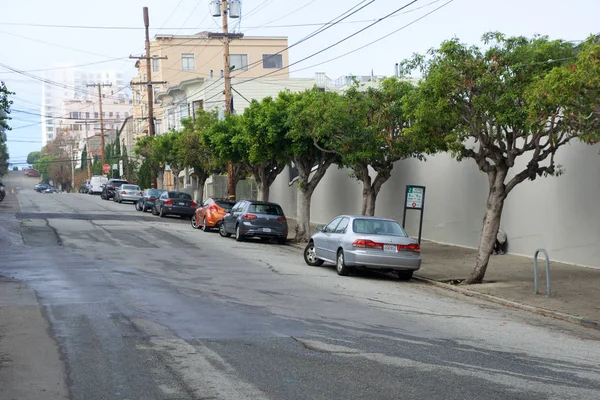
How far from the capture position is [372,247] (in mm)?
18469

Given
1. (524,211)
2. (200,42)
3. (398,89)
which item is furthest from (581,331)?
Answer: (200,42)

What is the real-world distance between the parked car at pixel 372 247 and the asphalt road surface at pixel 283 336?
1.44 feet

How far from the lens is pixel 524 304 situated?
15.3 meters

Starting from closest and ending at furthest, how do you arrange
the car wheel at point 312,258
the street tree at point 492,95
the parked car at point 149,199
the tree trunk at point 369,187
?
the street tree at point 492,95 < the car wheel at point 312,258 < the tree trunk at point 369,187 < the parked car at point 149,199

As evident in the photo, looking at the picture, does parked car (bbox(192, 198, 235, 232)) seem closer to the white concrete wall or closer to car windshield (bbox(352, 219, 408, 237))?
the white concrete wall

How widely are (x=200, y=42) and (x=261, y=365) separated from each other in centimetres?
7541

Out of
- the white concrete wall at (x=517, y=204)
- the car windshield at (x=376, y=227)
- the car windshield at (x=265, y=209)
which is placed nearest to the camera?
the car windshield at (x=376, y=227)

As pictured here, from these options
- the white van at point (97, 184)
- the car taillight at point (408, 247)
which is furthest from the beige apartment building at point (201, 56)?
the car taillight at point (408, 247)

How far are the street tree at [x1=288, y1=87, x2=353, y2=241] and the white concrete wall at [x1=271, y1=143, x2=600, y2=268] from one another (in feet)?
11.4

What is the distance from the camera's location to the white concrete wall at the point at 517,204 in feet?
66.3

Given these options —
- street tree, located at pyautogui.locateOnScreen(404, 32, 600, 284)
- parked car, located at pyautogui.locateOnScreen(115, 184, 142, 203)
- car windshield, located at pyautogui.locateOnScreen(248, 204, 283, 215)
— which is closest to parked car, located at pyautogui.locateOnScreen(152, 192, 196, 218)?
car windshield, located at pyautogui.locateOnScreen(248, 204, 283, 215)

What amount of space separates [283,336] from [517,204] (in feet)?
45.9

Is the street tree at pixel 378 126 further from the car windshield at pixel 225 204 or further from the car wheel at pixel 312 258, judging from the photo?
the car windshield at pixel 225 204

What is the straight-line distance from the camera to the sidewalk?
14.7 meters
